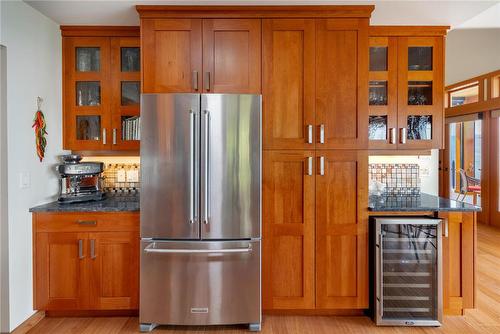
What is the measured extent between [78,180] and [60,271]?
794 millimetres

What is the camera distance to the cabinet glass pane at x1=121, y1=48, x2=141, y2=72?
307 centimetres

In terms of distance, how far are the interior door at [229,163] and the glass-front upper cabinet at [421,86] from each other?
1.47 m

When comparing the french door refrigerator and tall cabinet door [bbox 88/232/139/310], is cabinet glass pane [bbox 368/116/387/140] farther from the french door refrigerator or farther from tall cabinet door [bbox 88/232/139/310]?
tall cabinet door [bbox 88/232/139/310]

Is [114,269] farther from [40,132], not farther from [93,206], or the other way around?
[40,132]

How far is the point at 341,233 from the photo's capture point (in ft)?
8.68

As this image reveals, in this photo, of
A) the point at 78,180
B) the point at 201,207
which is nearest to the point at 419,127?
the point at 201,207

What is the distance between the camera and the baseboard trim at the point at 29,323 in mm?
2466

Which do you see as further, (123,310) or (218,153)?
(123,310)

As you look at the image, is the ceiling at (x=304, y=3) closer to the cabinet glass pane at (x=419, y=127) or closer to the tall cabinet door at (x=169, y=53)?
the tall cabinet door at (x=169, y=53)

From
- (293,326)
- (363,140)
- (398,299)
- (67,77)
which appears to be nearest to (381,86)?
(363,140)

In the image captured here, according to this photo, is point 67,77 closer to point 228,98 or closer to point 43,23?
point 43,23

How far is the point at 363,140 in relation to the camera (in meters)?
2.64

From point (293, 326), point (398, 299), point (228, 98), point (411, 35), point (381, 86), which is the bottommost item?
point (293, 326)

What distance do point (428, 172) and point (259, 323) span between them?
7.55ft
